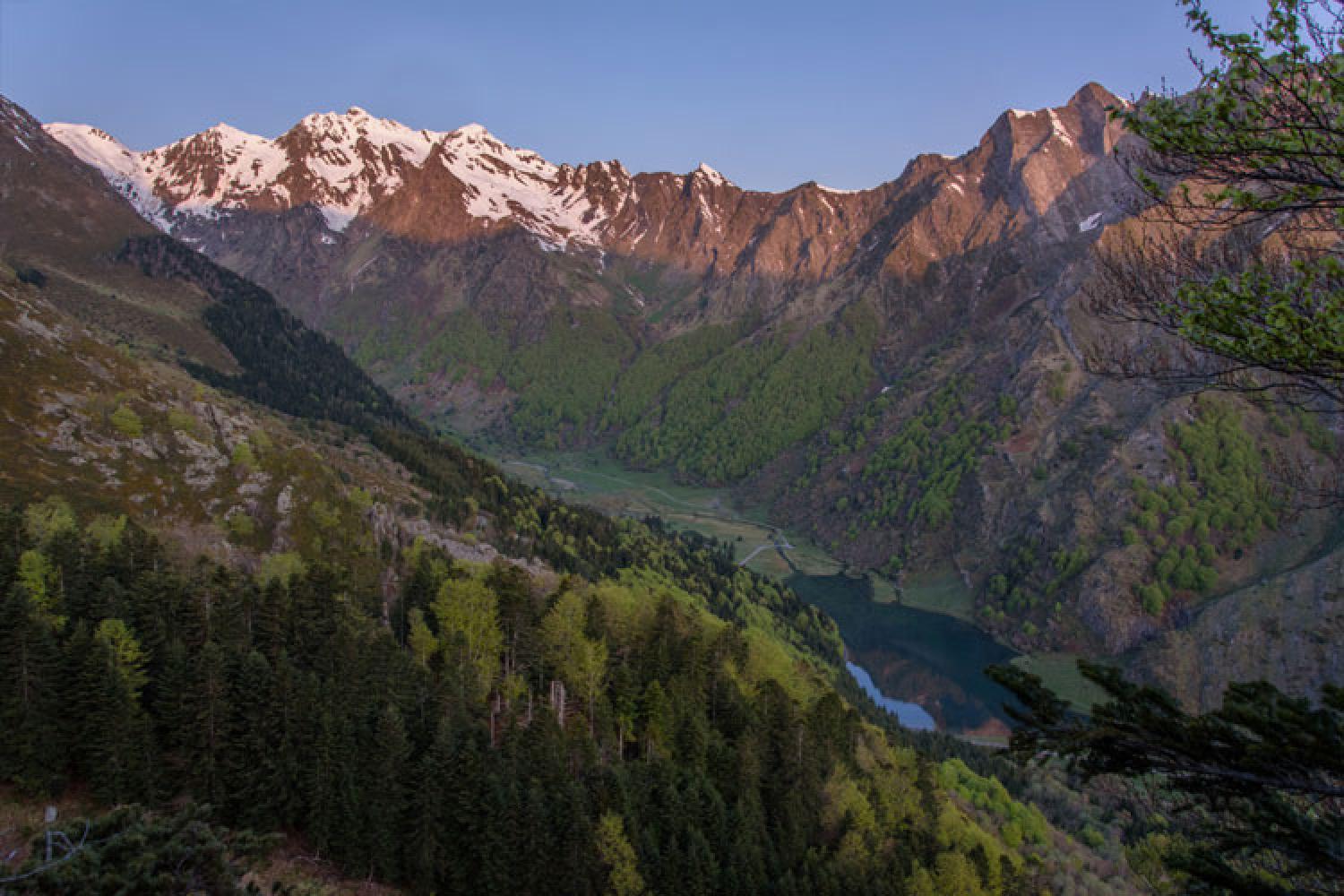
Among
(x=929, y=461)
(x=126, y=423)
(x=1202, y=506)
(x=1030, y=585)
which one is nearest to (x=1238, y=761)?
(x=126, y=423)

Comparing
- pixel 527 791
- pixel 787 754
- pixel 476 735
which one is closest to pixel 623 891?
pixel 527 791

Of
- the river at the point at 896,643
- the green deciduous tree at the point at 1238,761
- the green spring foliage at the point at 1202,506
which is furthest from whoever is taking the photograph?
the green spring foliage at the point at 1202,506

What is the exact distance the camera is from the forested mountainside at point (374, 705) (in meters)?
28.6

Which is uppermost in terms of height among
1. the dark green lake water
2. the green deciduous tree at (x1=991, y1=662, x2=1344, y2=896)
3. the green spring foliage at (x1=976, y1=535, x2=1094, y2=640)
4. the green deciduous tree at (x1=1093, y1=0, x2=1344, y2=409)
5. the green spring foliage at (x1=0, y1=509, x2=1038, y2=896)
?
the green deciduous tree at (x1=1093, y1=0, x2=1344, y2=409)

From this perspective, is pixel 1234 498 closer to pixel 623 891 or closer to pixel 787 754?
pixel 787 754

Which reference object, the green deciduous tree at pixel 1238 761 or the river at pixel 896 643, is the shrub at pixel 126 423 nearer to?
the green deciduous tree at pixel 1238 761

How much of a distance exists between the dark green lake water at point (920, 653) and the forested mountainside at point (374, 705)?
87.2 feet

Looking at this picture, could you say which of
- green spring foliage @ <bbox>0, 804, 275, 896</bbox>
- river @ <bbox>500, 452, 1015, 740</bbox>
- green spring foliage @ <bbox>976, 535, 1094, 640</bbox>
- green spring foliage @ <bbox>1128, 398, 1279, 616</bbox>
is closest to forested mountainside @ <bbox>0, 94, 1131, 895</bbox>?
green spring foliage @ <bbox>0, 804, 275, 896</bbox>

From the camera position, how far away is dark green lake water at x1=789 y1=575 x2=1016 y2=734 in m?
88.6

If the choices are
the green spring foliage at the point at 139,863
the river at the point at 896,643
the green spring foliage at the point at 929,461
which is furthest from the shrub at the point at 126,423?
the green spring foliage at the point at 929,461

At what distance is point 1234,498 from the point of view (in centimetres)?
9800

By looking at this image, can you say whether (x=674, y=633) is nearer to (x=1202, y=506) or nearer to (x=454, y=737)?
(x=454, y=737)

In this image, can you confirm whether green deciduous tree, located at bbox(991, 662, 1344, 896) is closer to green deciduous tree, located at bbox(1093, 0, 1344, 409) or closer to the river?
green deciduous tree, located at bbox(1093, 0, 1344, 409)

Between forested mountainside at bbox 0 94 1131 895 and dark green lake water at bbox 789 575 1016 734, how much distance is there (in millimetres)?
26575
